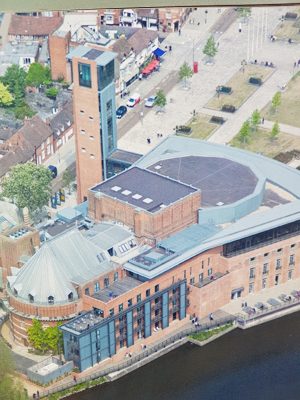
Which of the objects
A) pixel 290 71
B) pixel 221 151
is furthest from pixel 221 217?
pixel 290 71

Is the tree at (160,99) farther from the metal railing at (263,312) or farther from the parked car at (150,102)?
the metal railing at (263,312)

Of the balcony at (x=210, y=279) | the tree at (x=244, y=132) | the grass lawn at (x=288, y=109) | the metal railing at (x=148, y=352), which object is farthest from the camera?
the grass lawn at (x=288, y=109)

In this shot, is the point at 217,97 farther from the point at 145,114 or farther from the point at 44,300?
the point at 44,300

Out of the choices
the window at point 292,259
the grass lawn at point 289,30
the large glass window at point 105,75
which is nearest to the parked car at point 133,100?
the grass lawn at point 289,30

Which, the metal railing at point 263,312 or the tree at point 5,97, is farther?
the tree at point 5,97

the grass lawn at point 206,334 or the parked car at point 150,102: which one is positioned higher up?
the parked car at point 150,102

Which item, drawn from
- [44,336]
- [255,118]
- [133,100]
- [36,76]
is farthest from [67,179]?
[44,336]

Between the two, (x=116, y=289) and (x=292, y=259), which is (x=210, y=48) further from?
(x=116, y=289)

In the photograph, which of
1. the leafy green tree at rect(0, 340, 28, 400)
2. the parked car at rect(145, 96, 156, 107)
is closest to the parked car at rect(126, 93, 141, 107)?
the parked car at rect(145, 96, 156, 107)
